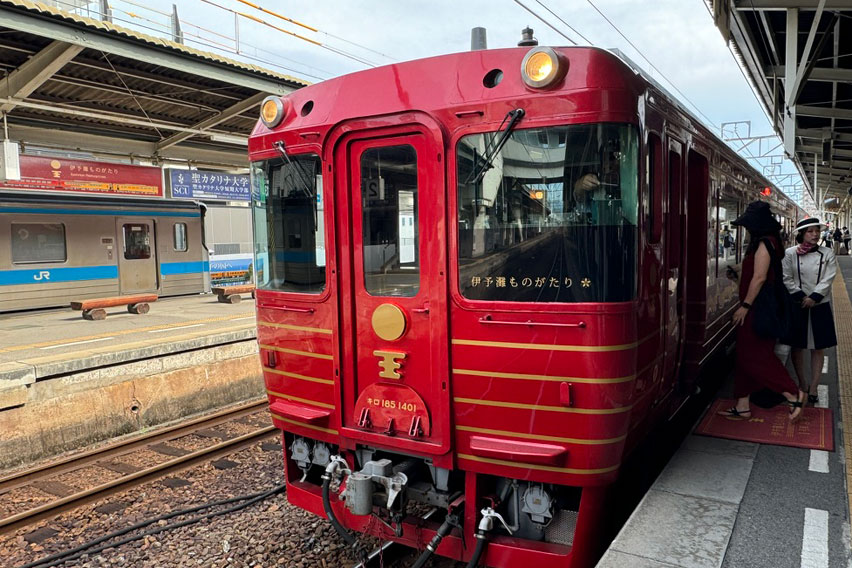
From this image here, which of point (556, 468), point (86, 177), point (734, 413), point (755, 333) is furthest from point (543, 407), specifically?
point (86, 177)

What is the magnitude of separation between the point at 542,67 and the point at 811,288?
3531mm

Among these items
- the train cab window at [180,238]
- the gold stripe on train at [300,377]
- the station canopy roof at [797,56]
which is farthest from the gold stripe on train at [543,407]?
the train cab window at [180,238]

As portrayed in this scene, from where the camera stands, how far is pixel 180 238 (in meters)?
17.3

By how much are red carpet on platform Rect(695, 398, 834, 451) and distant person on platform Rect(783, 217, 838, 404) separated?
1.10ft

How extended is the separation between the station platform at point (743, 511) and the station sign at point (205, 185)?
15365mm

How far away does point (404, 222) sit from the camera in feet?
11.9

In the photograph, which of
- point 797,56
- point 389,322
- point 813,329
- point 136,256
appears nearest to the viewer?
point 389,322

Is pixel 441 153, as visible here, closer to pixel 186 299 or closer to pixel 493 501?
pixel 493 501

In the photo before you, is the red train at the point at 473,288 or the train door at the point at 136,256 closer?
the red train at the point at 473,288

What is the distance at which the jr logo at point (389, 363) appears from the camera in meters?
3.62

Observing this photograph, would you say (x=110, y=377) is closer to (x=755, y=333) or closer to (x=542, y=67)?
(x=542, y=67)

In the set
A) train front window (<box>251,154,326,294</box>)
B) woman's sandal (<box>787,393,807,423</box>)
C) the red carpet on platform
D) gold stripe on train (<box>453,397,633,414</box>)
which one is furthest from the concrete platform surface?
woman's sandal (<box>787,393,807,423</box>)

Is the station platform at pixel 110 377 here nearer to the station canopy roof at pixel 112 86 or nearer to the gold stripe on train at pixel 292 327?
the station canopy roof at pixel 112 86

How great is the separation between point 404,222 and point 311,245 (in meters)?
0.71
